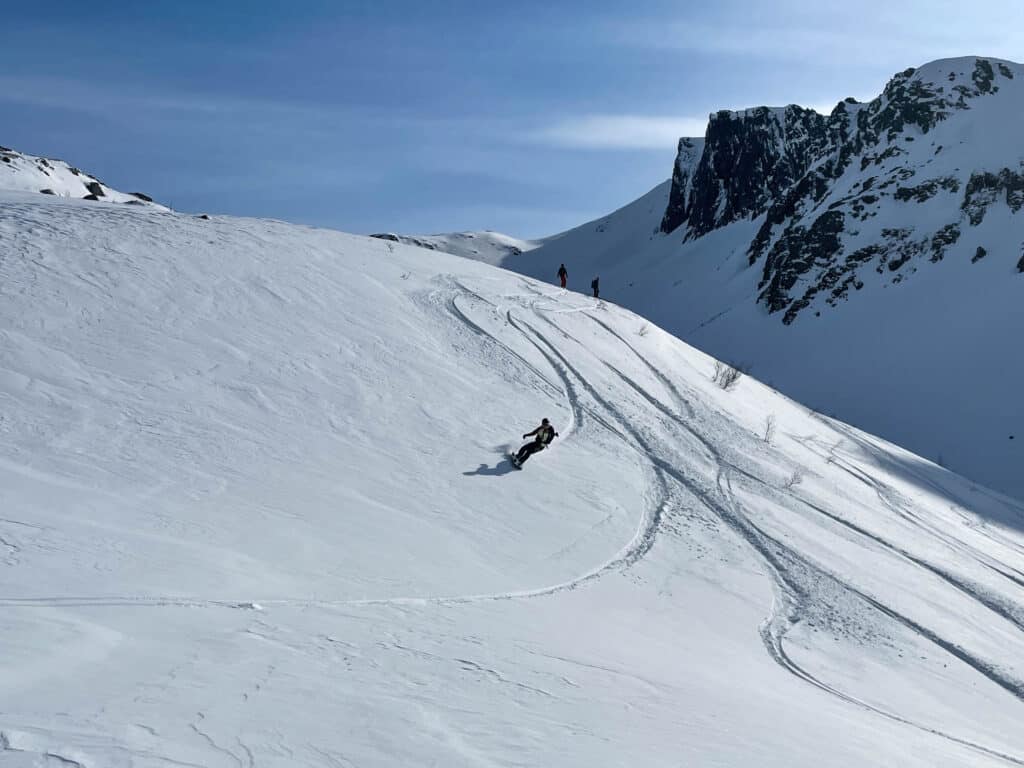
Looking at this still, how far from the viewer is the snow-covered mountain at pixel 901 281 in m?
39.3

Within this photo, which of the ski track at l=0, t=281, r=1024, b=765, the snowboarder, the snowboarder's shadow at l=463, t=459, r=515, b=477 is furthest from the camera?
the snowboarder

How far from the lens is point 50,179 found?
164ft

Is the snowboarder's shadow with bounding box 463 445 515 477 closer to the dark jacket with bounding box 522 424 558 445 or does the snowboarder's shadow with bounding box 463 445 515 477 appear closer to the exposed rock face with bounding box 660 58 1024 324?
the dark jacket with bounding box 522 424 558 445

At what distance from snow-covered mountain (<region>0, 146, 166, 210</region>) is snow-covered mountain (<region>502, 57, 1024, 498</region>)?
127 feet

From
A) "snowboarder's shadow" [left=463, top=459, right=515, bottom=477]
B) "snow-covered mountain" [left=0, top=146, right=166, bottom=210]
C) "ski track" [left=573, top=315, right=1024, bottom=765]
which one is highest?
"snow-covered mountain" [left=0, top=146, right=166, bottom=210]

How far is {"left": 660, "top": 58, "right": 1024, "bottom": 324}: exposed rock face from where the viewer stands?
5222 centimetres

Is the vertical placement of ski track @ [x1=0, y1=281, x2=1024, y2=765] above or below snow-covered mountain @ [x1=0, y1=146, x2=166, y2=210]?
below

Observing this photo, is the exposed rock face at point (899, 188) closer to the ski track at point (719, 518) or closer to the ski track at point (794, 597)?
the ski track at point (719, 518)

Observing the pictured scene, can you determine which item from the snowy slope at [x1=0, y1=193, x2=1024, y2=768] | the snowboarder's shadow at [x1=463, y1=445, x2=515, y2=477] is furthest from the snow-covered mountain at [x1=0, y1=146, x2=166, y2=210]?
the snowboarder's shadow at [x1=463, y1=445, x2=515, y2=477]

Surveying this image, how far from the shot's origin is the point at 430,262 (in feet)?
85.0

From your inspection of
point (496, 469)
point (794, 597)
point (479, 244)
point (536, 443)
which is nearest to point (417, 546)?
point (496, 469)

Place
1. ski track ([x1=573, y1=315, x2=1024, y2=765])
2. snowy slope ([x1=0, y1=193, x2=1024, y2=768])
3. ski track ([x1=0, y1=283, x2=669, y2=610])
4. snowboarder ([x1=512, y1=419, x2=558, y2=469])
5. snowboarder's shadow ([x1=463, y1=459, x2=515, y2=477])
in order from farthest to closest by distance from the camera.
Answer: snowboarder ([x1=512, y1=419, x2=558, y2=469])
snowboarder's shadow ([x1=463, y1=459, x2=515, y2=477])
ski track ([x1=573, y1=315, x2=1024, y2=765])
ski track ([x1=0, y1=283, x2=669, y2=610])
snowy slope ([x1=0, y1=193, x2=1024, y2=768])

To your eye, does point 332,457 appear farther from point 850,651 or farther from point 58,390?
point 850,651

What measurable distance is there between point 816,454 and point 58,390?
623 inches
